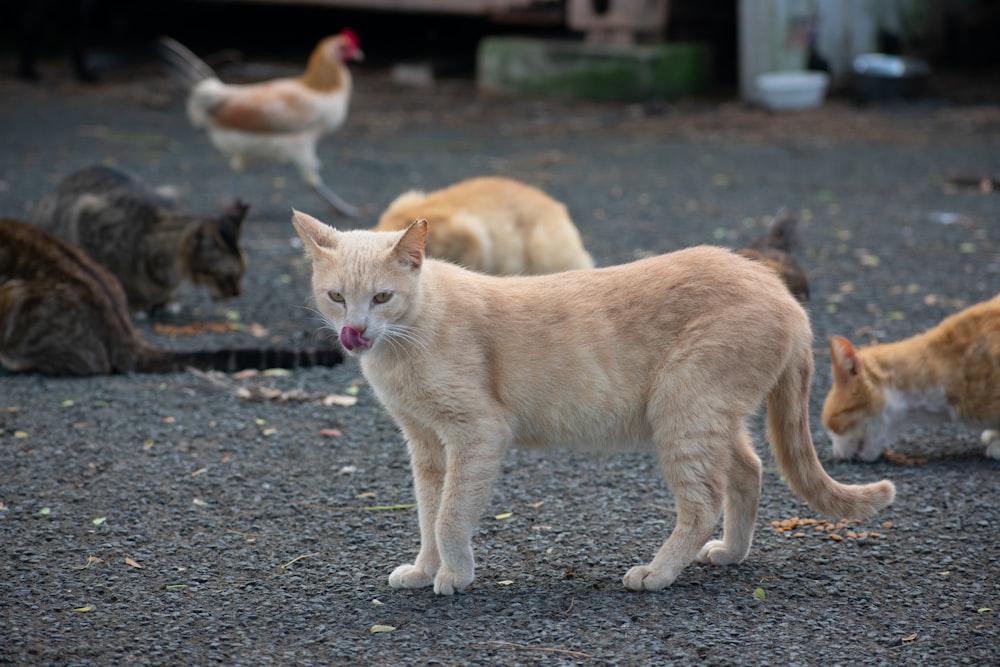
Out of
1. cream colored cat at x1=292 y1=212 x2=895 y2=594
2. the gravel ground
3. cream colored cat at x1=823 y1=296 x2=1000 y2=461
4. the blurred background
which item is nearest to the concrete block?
the blurred background

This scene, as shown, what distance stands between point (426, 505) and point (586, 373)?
69 cm

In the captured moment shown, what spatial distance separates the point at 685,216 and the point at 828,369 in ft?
12.1

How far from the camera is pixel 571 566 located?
3711 mm

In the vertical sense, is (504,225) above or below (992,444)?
above

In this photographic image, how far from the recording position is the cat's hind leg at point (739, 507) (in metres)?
3.62

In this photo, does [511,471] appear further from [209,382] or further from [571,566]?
[209,382]

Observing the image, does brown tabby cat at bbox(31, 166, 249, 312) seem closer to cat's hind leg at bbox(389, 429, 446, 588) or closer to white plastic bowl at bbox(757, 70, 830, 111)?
cat's hind leg at bbox(389, 429, 446, 588)

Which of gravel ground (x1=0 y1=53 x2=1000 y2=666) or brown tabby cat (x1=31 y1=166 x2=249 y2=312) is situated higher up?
brown tabby cat (x1=31 y1=166 x2=249 y2=312)

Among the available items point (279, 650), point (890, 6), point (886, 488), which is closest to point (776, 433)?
point (886, 488)

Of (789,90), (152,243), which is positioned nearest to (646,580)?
(152,243)

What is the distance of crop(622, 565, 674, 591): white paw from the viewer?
345 centimetres

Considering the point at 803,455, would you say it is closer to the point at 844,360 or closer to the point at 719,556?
the point at 719,556

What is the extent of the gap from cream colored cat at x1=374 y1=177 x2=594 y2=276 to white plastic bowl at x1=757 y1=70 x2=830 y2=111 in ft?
26.3

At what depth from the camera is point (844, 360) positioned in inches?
186
